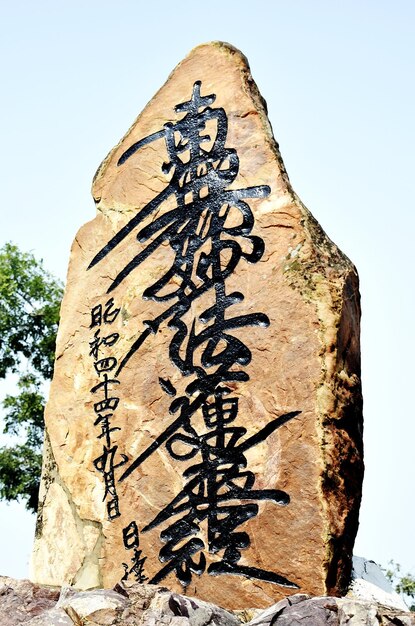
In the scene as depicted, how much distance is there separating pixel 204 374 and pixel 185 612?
1.36 meters

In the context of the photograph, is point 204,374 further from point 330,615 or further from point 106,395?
point 330,615

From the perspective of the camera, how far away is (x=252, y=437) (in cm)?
505

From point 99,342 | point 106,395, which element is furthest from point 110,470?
point 99,342

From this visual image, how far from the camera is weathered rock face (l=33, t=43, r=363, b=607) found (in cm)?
489

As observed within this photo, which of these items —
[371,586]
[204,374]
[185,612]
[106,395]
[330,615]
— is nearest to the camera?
[330,615]

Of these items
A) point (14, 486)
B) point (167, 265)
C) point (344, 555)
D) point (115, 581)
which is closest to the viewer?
point (344, 555)

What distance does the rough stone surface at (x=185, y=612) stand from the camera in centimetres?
432

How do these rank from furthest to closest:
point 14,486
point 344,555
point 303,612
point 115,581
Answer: point 14,486 < point 115,581 < point 344,555 < point 303,612

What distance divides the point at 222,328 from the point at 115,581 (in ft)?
5.10

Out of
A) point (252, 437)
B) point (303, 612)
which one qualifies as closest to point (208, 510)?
point (252, 437)

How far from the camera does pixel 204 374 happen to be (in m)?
A: 5.30

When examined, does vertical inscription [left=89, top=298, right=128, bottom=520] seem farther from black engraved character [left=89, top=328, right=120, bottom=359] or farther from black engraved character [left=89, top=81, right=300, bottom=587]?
black engraved character [left=89, top=81, right=300, bottom=587]

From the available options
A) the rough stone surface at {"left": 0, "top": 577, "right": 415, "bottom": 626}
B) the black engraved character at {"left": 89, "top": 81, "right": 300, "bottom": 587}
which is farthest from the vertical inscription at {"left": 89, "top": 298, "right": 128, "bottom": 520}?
the rough stone surface at {"left": 0, "top": 577, "right": 415, "bottom": 626}

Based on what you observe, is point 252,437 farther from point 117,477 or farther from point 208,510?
point 117,477
